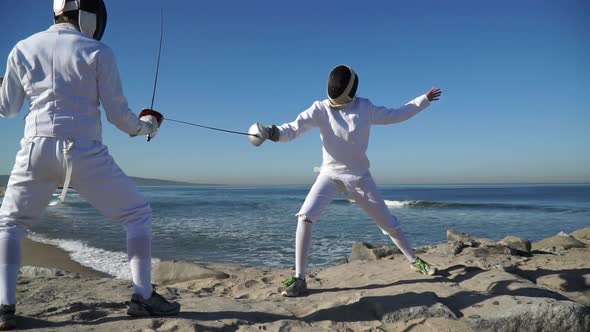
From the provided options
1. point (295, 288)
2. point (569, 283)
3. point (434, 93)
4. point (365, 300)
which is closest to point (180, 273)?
point (295, 288)

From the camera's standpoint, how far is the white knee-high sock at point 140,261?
253 cm

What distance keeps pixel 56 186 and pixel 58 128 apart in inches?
14.4

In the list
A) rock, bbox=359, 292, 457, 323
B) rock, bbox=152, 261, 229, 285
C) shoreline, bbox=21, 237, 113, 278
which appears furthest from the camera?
shoreline, bbox=21, 237, 113, 278

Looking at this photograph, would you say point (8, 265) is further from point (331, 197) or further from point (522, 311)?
point (522, 311)

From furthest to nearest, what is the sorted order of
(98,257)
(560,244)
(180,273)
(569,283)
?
(98,257) < (560,244) < (180,273) < (569,283)

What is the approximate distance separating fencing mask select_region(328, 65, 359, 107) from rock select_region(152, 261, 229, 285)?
9.51 ft

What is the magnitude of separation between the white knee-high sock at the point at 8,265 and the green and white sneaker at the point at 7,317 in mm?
31

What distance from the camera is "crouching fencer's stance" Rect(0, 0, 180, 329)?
2.28m

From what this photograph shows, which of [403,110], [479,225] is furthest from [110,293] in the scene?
[479,225]

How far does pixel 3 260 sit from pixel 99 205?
63 cm

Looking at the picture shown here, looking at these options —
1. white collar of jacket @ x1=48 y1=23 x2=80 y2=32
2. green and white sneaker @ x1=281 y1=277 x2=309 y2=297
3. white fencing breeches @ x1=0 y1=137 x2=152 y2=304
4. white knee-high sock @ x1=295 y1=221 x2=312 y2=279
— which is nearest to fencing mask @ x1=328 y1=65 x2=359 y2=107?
white knee-high sock @ x1=295 y1=221 x2=312 y2=279

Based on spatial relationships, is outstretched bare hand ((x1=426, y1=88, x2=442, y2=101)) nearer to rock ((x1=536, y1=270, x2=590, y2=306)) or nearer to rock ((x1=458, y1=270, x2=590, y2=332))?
rock ((x1=458, y1=270, x2=590, y2=332))

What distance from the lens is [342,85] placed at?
3.52 m

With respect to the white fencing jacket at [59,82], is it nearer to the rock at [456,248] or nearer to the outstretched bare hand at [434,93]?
the outstretched bare hand at [434,93]
